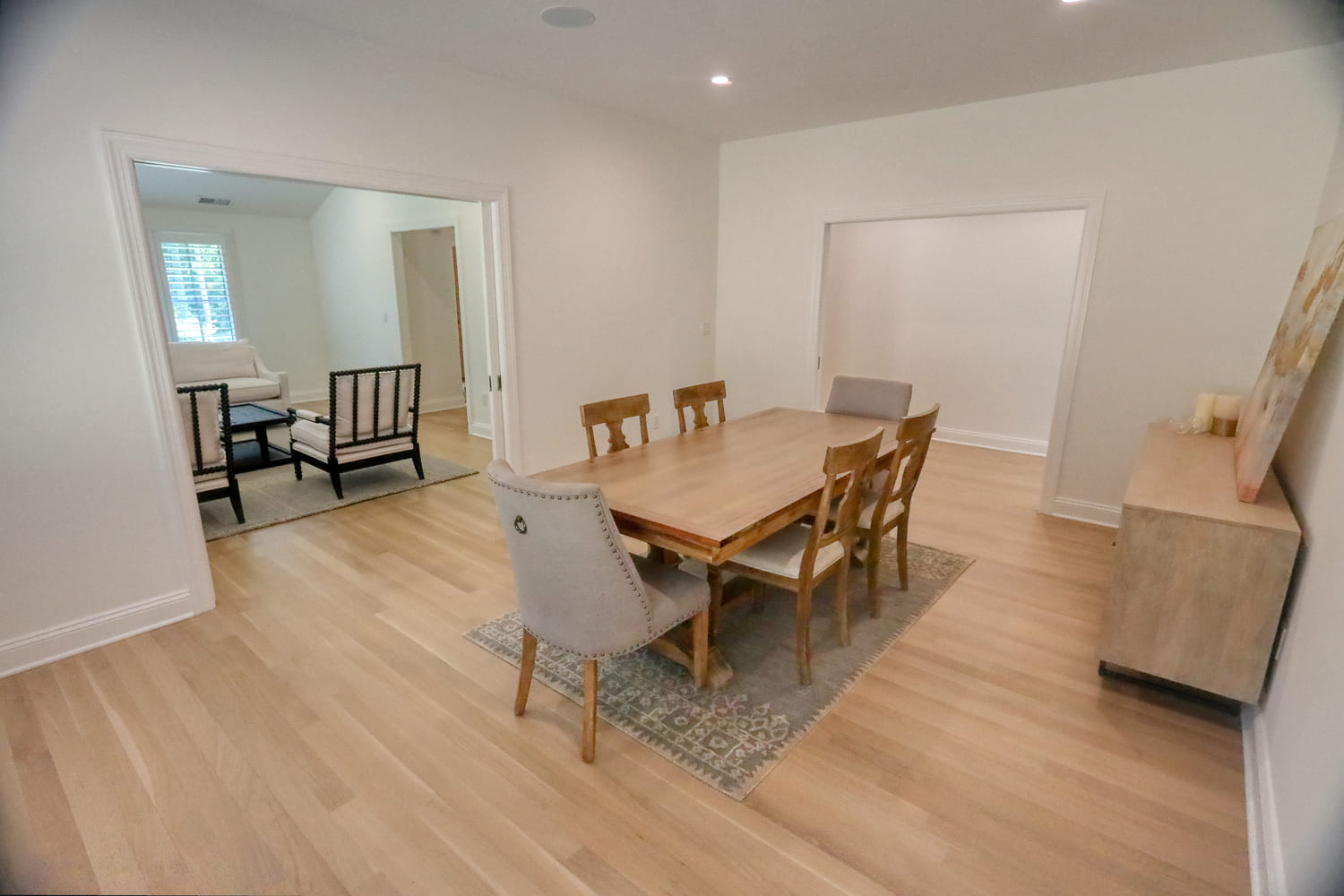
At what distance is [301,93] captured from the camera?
106 inches

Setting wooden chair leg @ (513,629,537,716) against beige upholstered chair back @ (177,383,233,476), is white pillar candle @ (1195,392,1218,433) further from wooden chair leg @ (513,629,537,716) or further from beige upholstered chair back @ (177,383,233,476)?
beige upholstered chair back @ (177,383,233,476)

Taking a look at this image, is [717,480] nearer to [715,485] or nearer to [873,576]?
[715,485]

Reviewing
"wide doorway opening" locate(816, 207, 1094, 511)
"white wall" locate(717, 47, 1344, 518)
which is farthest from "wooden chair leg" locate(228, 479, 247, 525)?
"white wall" locate(717, 47, 1344, 518)

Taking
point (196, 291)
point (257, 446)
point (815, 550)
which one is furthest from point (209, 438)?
point (196, 291)

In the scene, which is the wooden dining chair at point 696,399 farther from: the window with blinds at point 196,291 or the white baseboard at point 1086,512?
the window with blinds at point 196,291

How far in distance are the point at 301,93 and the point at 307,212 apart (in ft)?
17.4

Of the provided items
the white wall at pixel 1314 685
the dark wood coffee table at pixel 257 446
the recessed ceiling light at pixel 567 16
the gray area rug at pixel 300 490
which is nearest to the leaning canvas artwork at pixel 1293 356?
the white wall at pixel 1314 685

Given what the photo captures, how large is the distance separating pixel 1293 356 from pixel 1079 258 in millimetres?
1506

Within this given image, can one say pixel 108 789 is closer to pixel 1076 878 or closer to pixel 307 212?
pixel 1076 878

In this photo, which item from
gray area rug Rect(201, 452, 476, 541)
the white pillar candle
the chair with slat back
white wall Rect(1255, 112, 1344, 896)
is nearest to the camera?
white wall Rect(1255, 112, 1344, 896)

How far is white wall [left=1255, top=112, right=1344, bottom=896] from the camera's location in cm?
125

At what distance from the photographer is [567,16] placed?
2.51m

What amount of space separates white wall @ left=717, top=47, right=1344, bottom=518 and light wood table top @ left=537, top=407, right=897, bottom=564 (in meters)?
1.63

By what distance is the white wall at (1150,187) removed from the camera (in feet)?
9.70
